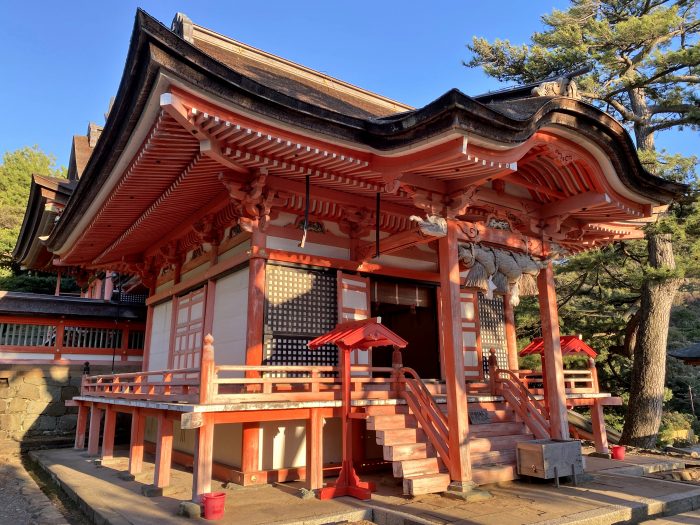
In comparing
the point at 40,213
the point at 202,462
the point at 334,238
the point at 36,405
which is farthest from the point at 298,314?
the point at 40,213

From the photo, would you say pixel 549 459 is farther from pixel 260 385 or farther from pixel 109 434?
pixel 109 434

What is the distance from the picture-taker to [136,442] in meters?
9.27

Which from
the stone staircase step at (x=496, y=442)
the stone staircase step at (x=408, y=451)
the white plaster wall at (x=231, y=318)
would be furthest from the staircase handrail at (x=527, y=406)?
the white plaster wall at (x=231, y=318)

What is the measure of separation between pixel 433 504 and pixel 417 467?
0.58m

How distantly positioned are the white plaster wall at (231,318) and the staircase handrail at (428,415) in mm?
2907

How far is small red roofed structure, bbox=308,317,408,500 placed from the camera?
678 centimetres

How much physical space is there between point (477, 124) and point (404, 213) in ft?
12.0

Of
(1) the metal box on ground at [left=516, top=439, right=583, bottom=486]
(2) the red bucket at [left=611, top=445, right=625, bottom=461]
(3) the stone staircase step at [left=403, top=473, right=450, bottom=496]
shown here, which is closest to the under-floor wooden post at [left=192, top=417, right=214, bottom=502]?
(3) the stone staircase step at [left=403, top=473, right=450, bottom=496]

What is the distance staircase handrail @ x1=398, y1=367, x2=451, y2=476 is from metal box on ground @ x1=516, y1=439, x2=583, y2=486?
134cm

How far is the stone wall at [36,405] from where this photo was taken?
1441cm

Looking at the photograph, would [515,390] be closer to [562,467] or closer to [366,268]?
[562,467]

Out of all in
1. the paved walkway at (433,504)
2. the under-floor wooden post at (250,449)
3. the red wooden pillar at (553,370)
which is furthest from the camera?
the red wooden pillar at (553,370)

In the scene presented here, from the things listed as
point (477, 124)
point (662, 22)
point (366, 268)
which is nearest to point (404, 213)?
point (366, 268)

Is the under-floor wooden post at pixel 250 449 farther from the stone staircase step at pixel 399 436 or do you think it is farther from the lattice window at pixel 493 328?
the lattice window at pixel 493 328
